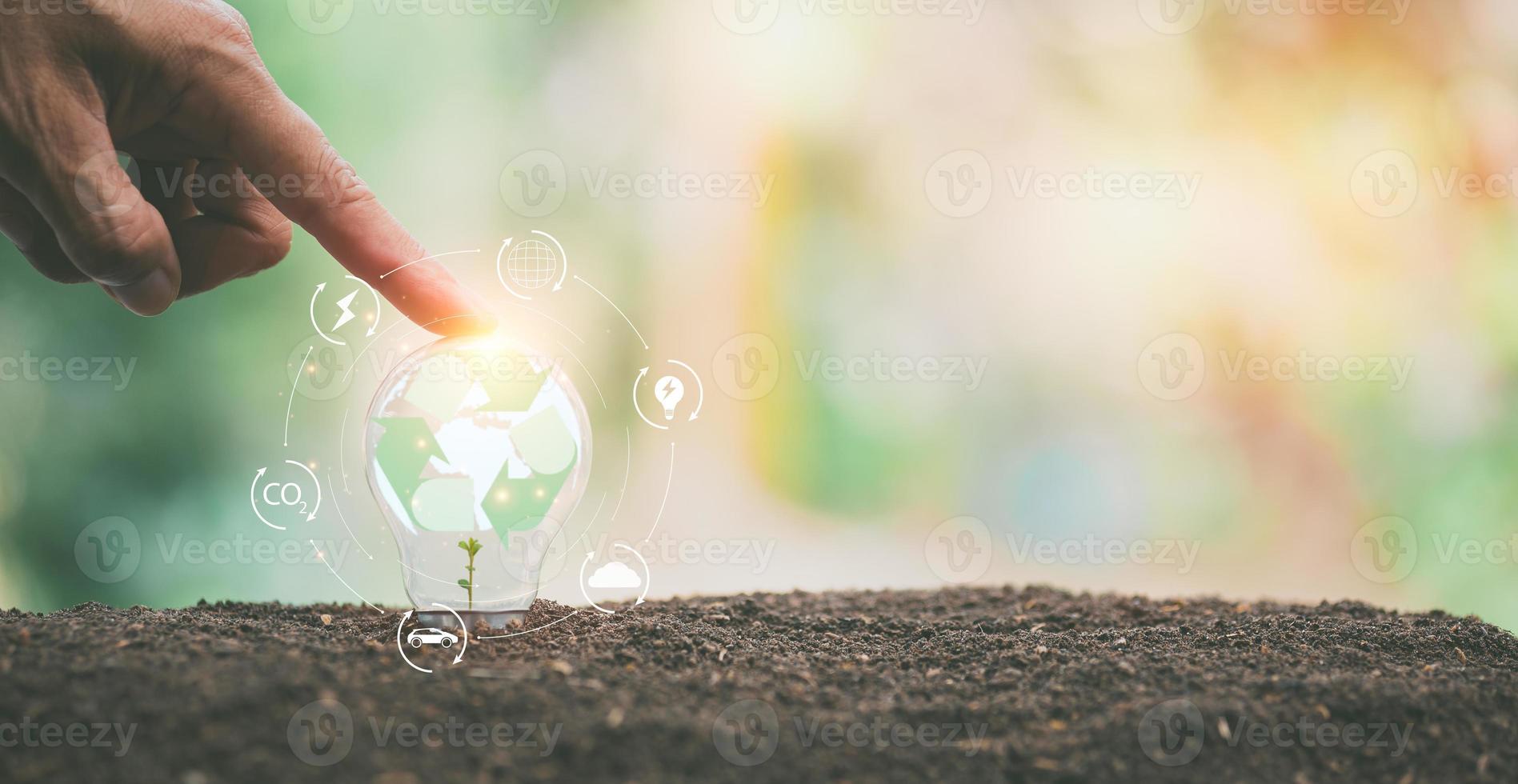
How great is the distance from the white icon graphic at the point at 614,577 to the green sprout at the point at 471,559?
0.34m

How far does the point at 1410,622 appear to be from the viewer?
3.22 meters

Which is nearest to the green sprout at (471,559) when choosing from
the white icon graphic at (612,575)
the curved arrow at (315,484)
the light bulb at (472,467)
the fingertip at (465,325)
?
the light bulb at (472,467)

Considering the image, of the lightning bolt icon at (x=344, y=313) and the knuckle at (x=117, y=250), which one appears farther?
the lightning bolt icon at (x=344, y=313)

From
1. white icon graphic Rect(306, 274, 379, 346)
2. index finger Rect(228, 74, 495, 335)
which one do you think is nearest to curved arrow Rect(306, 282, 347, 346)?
white icon graphic Rect(306, 274, 379, 346)

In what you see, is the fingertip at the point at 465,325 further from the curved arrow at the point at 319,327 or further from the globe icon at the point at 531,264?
the curved arrow at the point at 319,327

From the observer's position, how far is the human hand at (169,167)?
2285mm

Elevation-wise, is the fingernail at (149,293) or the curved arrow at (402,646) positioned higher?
the fingernail at (149,293)

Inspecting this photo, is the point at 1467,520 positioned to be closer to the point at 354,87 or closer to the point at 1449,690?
the point at 1449,690

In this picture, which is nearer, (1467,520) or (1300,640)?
(1300,640)

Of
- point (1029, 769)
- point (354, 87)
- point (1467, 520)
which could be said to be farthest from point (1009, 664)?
point (354, 87)

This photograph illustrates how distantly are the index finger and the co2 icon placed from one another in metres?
0.54

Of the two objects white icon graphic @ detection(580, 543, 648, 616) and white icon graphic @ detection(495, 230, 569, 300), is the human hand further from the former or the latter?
white icon graphic @ detection(580, 543, 648, 616)

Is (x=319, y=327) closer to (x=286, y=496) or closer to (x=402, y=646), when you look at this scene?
(x=286, y=496)

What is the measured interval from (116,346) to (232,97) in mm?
3420
